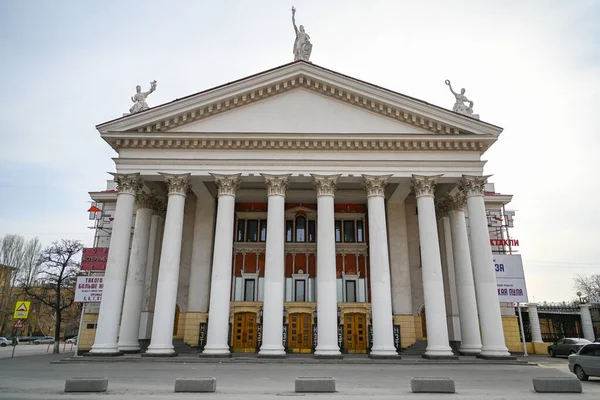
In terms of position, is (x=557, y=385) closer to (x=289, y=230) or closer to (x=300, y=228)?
(x=300, y=228)

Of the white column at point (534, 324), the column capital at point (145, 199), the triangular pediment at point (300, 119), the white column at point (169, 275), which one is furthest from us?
the white column at point (534, 324)

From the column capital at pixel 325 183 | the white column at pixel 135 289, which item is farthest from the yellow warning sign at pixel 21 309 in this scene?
the column capital at pixel 325 183

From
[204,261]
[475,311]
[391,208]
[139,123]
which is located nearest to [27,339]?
[204,261]

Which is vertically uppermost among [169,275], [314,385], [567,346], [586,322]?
[169,275]

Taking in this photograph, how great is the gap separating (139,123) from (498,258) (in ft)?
77.9

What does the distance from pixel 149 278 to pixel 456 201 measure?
2039 centimetres

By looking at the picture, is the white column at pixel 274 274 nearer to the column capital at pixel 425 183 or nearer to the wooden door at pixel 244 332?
the wooden door at pixel 244 332

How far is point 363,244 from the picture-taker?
2744 cm

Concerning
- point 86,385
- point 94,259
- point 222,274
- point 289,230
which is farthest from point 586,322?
point 94,259

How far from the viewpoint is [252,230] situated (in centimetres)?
2816

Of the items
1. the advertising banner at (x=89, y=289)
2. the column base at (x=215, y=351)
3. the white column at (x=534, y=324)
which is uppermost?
the advertising banner at (x=89, y=289)

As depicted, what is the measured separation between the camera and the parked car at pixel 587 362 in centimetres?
1383

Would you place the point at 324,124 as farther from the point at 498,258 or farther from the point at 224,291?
the point at 498,258

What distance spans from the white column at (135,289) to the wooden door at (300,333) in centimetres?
906
